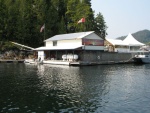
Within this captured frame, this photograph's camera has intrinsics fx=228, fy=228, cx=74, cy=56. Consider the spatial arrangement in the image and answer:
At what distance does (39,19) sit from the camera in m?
97.1

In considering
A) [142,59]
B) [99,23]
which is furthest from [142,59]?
[99,23]

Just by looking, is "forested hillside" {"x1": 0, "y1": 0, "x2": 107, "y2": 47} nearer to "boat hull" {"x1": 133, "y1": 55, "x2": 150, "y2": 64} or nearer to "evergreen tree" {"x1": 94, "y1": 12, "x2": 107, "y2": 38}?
"evergreen tree" {"x1": 94, "y1": 12, "x2": 107, "y2": 38}

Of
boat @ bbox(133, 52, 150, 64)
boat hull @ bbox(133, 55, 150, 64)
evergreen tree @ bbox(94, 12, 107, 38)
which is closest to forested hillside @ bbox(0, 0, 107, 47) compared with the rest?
evergreen tree @ bbox(94, 12, 107, 38)

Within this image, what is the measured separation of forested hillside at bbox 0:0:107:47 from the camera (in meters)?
88.3

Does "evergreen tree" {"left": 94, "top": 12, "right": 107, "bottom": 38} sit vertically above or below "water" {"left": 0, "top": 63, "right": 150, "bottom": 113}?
above

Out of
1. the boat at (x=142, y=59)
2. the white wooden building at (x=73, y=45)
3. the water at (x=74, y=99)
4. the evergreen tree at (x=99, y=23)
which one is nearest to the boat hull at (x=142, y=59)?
the boat at (x=142, y=59)

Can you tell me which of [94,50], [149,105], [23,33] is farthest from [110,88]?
[23,33]

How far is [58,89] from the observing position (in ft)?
98.6

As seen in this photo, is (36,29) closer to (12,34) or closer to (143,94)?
(12,34)

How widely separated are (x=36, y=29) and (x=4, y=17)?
13161 mm

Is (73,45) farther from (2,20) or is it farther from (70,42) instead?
(2,20)

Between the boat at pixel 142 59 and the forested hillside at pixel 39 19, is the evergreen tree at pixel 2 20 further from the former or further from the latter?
the boat at pixel 142 59

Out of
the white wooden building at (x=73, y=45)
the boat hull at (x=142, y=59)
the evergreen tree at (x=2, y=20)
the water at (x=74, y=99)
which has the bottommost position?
the water at (x=74, y=99)

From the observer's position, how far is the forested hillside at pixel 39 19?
88.3m
